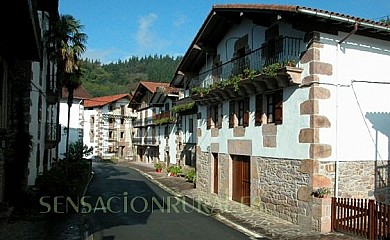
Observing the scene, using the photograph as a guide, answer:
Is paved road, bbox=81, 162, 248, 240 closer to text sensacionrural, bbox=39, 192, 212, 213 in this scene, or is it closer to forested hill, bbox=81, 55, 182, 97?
text sensacionrural, bbox=39, 192, 212, 213

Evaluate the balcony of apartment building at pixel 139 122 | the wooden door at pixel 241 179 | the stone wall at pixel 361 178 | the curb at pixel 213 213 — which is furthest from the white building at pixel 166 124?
the stone wall at pixel 361 178

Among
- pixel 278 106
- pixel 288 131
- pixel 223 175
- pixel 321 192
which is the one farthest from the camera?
pixel 223 175

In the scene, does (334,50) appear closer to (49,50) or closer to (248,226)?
(248,226)

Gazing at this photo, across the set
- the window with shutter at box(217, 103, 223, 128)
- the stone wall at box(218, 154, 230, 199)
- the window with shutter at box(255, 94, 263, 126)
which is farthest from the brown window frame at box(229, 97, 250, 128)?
the stone wall at box(218, 154, 230, 199)

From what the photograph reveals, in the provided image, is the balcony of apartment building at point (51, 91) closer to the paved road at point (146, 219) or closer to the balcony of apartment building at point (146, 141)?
the paved road at point (146, 219)

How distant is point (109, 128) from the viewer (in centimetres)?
5834

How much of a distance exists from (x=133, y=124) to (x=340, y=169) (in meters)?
47.0

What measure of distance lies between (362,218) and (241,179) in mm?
6797

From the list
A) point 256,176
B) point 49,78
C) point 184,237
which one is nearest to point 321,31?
point 256,176

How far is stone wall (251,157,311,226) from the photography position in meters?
12.4

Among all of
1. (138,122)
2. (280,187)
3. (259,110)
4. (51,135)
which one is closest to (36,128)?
(51,135)

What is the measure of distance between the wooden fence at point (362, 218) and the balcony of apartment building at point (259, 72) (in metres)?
4.09

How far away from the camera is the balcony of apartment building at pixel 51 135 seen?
886 inches

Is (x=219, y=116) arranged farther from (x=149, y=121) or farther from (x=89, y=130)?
(x=89, y=130)
